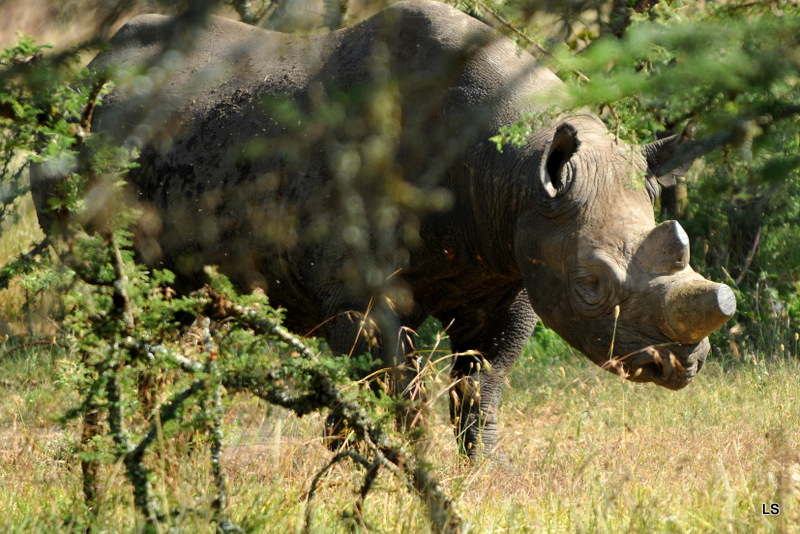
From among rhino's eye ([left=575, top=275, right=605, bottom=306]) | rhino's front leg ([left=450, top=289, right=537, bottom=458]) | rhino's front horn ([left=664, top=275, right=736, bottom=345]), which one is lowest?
rhino's front leg ([left=450, top=289, right=537, bottom=458])

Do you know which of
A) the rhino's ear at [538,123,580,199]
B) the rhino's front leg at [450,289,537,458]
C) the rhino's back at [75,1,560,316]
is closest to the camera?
the rhino's ear at [538,123,580,199]

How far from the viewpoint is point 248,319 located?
3.29m

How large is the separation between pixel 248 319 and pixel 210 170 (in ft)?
9.17

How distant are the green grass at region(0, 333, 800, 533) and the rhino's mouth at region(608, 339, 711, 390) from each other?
0.57 ft

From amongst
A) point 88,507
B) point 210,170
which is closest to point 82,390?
point 88,507

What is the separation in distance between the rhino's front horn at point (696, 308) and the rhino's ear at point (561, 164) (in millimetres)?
716

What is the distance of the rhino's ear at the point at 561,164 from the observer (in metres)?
4.87

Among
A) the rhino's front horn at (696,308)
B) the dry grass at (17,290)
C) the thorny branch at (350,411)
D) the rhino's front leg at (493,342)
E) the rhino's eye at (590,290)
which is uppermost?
the thorny branch at (350,411)

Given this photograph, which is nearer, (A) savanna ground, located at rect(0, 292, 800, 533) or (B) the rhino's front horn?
(A) savanna ground, located at rect(0, 292, 800, 533)

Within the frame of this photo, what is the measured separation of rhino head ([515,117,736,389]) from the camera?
14.8 feet

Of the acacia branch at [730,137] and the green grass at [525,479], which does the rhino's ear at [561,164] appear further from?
the acacia branch at [730,137]

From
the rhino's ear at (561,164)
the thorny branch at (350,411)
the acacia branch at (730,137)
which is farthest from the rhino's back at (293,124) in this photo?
the acacia branch at (730,137)

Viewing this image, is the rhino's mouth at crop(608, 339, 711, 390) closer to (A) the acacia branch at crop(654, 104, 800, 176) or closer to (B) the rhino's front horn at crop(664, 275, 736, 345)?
(B) the rhino's front horn at crop(664, 275, 736, 345)

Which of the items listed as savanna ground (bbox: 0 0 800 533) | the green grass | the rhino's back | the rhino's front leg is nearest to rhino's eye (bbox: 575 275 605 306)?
savanna ground (bbox: 0 0 800 533)
